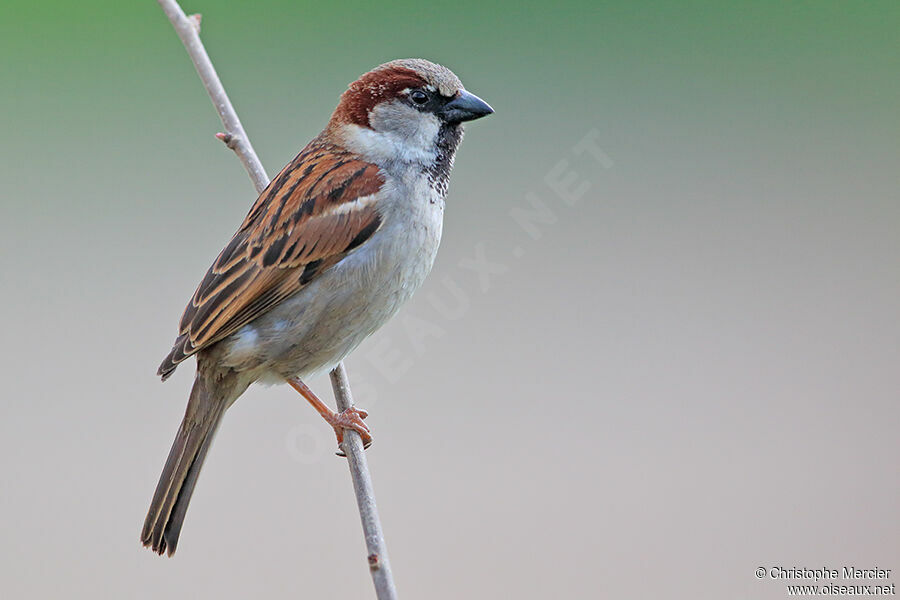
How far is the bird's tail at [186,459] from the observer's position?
2531 mm

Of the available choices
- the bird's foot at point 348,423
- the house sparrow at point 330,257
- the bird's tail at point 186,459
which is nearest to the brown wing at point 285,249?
→ the house sparrow at point 330,257

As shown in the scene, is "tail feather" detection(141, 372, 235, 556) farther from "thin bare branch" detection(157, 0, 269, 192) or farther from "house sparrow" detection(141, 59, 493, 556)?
"thin bare branch" detection(157, 0, 269, 192)

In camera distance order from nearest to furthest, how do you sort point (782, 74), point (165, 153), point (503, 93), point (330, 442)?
point (330, 442) < point (165, 153) < point (503, 93) < point (782, 74)

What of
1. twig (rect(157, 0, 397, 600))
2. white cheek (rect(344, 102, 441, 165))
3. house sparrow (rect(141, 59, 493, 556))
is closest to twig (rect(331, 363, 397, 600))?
twig (rect(157, 0, 397, 600))

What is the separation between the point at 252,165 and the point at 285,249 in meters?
0.33

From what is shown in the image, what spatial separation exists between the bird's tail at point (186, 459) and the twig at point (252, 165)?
0.34m

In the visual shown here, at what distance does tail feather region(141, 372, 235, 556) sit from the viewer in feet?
8.30

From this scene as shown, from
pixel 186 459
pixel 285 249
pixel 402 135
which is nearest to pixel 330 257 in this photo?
pixel 285 249

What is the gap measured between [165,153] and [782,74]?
10.2ft

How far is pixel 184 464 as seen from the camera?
2.59m

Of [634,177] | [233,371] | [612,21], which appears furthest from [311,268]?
[612,21]

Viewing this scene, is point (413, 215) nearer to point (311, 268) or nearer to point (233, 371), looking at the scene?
point (311, 268)

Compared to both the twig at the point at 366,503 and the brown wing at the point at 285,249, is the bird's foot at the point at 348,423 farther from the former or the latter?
the brown wing at the point at 285,249

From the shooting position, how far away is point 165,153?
4410 mm
